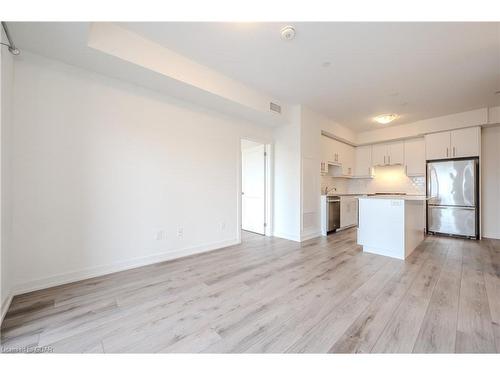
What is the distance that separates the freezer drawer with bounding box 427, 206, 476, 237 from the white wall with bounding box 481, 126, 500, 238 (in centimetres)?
47

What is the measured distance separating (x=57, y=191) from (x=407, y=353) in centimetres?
338

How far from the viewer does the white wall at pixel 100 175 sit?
6.87 ft

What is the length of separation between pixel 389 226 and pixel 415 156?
127 inches

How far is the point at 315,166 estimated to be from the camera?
464cm

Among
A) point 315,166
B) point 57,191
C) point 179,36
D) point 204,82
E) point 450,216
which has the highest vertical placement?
point 179,36

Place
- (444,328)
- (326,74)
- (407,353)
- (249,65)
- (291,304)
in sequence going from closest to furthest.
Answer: (407,353)
(444,328)
(291,304)
(249,65)
(326,74)

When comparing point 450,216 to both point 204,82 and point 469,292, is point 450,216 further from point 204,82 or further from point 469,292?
point 204,82

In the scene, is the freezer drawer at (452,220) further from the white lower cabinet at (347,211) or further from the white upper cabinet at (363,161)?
the white upper cabinet at (363,161)

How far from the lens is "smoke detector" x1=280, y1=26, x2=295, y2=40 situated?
7.05 feet

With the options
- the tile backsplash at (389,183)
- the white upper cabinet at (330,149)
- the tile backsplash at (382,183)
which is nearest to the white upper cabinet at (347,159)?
the white upper cabinet at (330,149)

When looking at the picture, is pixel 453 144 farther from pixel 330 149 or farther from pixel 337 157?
pixel 330 149

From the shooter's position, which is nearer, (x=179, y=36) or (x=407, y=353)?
(x=407, y=353)
